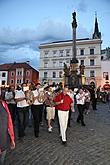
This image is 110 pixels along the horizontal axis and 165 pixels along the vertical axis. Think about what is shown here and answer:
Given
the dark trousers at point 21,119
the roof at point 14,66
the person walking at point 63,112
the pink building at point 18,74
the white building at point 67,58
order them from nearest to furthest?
the person walking at point 63,112, the dark trousers at point 21,119, the white building at point 67,58, the pink building at point 18,74, the roof at point 14,66

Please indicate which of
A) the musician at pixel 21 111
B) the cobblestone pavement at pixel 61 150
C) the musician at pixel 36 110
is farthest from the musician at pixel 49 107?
the musician at pixel 21 111

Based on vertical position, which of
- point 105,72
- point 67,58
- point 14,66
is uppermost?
point 67,58

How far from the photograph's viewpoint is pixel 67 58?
6406 cm

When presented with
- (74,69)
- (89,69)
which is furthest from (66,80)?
(89,69)

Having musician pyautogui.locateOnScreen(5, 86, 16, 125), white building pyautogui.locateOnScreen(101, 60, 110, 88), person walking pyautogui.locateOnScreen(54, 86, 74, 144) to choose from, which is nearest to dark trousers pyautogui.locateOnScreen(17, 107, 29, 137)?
person walking pyautogui.locateOnScreen(54, 86, 74, 144)

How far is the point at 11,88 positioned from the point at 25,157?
17.2 feet

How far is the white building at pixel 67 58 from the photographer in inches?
2368

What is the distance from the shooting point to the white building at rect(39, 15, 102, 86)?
60156mm

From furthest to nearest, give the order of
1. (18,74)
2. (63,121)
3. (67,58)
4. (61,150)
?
(18,74) → (67,58) → (63,121) → (61,150)

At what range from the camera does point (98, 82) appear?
58.5 metres

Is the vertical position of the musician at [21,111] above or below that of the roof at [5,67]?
below

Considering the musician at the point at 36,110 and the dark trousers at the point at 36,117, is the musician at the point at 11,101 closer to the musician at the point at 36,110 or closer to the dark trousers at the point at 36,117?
the musician at the point at 36,110

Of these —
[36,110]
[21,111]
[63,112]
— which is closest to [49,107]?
[36,110]

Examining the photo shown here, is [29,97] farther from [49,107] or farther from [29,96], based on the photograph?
[49,107]
